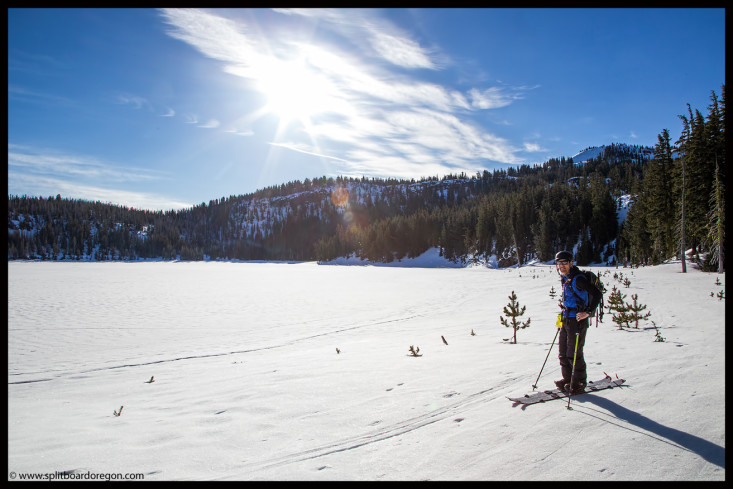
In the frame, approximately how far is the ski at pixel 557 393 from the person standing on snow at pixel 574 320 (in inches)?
4.7

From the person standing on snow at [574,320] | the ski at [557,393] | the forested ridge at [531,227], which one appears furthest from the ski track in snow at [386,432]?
the forested ridge at [531,227]

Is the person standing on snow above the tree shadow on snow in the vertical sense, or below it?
above

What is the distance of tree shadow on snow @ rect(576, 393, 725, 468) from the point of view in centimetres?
346

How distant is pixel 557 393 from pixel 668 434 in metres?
1.46

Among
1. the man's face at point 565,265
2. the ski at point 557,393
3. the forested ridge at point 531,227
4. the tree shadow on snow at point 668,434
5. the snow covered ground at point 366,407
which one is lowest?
the snow covered ground at point 366,407

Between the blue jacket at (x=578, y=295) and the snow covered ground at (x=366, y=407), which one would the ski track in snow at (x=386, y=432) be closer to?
the snow covered ground at (x=366, y=407)

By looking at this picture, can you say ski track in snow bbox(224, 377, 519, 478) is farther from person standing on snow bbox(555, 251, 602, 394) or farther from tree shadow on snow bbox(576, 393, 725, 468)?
tree shadow on snow bbox(576, 393, 725, 468)

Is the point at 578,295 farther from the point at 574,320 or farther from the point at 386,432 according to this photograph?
the point at 386,432

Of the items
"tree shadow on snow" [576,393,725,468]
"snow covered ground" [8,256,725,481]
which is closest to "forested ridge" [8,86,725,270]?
"snow covered ground" [8,256,725,481]

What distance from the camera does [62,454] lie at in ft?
13.2

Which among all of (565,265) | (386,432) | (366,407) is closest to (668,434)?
(565,265)

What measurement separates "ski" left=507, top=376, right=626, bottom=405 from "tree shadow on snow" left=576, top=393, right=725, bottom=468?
343mm

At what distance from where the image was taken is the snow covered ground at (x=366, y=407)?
359 centimetres
